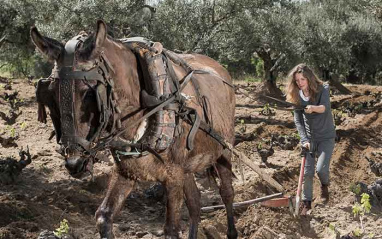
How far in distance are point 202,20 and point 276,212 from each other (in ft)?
36.6

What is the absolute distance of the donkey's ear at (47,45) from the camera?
3.60 meters

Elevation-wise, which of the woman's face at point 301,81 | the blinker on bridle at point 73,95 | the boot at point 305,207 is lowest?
the boot at point 305,207

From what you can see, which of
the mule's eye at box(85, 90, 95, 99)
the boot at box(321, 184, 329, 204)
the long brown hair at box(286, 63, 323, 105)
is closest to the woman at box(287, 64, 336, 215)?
the long brown hair at box(286, 63, 323, 105)

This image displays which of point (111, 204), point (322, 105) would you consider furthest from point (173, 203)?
point (322, 105)

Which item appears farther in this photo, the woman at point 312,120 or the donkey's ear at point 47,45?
the woman at point 312,120

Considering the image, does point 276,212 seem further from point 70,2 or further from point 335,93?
point 335,93

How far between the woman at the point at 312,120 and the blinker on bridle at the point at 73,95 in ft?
11.1

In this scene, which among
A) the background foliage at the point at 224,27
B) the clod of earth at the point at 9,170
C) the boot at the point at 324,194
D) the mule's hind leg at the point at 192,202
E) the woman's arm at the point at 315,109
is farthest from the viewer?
the background foliage at the point at 224,27

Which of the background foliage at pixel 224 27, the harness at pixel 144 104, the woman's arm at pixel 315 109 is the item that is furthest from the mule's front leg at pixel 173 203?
the background foliage at pixel 224 27

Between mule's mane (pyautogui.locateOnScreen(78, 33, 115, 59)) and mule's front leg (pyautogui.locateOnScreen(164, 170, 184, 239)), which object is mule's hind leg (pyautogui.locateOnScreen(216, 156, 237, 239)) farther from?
mule's mane (pyautogui.locateOnScreen(78, 33, 115, 59))

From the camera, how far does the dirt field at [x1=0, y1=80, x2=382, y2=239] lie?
6406 mm

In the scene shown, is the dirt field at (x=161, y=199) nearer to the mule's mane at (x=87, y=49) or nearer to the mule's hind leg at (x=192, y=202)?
the mule's hind leg at (x=192, y=202)

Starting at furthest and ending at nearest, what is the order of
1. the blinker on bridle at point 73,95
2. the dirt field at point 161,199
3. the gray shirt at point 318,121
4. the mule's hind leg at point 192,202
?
the gray shirt at point 318,121 → the dirt field at point 161,199 → the mule's hind leg at point 192,202 → the blinker on bridle at point 73,95

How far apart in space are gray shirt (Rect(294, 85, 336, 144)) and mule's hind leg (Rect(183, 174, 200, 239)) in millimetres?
1988
